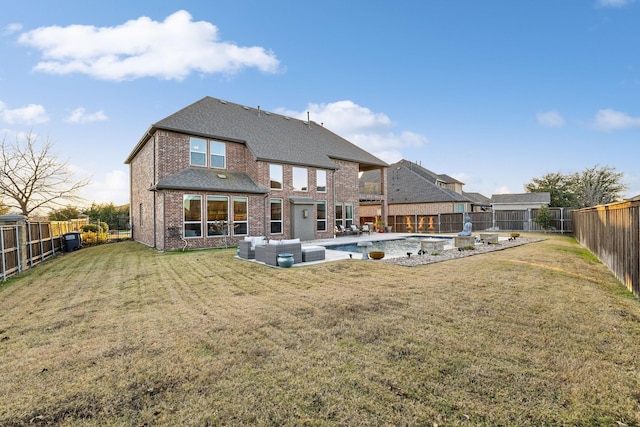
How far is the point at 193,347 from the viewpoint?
11.9 ft

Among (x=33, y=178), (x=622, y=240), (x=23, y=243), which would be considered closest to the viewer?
(x=622, y=240)

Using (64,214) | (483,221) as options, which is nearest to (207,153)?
(64,214)

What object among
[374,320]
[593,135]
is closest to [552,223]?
[593,135]

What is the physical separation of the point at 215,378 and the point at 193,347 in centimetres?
89

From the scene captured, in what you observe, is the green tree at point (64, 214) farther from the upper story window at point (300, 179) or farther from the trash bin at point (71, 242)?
the upper story window at point (300, 179)

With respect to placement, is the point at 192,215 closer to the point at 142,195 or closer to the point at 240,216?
the point at 240,216

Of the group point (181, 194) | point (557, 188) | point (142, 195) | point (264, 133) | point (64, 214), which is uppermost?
point (264, 133)

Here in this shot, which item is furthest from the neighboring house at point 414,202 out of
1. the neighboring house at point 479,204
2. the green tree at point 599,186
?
the green tree at point 599,186

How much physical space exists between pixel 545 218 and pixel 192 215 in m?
24.6

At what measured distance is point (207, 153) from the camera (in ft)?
50.8

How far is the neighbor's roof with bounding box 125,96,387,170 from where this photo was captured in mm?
15234

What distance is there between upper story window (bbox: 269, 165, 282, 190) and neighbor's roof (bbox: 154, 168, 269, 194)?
3.25ft

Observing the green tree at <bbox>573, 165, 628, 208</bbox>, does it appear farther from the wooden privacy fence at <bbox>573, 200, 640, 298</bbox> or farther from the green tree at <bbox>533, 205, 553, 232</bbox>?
the wooden privacy fence at <bbox>573, 200, 640, 298</bbox>

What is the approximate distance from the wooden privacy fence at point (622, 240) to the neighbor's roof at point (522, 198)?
74.6ft
